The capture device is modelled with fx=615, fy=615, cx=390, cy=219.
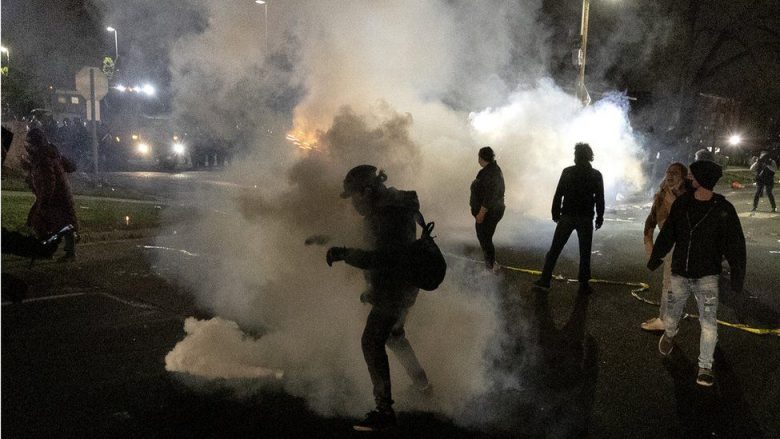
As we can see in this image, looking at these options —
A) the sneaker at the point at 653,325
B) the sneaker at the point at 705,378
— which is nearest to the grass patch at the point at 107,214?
the sneaker at the point at 653,325

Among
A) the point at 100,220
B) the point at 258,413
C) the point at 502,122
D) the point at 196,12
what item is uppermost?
the point at 196,12

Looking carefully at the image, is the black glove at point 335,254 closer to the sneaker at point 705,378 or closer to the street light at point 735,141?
the sneaker at point 705,378

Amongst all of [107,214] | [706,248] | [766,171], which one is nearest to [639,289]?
[706,248]

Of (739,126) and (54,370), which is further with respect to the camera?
(739,126)

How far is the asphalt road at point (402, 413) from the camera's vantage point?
13.4ft

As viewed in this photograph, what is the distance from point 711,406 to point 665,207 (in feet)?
7.68

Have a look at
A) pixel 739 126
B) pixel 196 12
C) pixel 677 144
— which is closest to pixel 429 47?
pixel 196 12

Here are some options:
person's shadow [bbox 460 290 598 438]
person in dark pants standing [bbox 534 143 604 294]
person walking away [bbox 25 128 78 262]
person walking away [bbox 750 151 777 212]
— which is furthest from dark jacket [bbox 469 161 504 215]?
person walking away [bbox 750 151 777 212]

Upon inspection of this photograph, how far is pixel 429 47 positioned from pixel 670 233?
12.2 m

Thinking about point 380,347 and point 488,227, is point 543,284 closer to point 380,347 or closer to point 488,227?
point 488,227

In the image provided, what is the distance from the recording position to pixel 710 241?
4.84 m

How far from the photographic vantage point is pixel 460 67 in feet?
56.5

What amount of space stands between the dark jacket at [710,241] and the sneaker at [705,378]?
690 mm

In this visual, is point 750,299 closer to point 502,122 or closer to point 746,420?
point 746,420
